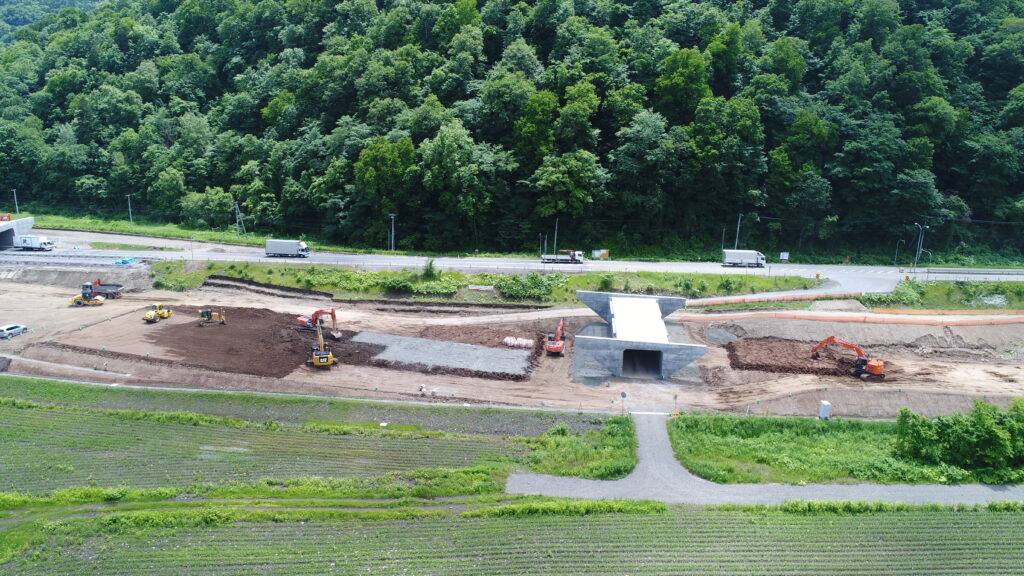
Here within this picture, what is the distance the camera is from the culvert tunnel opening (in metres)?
47.4

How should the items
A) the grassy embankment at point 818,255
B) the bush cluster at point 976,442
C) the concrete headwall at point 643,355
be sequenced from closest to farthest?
the bush cluster at point 976,442
the concrete headwall at point 643,355
the grassy embankment at point 818,255

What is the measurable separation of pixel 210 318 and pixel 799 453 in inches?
1740

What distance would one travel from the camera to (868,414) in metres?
41.4

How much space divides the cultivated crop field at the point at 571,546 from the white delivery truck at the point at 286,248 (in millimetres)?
42899

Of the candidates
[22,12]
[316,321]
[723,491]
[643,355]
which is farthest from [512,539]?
[22,12]

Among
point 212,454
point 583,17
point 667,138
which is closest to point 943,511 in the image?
point 212,454

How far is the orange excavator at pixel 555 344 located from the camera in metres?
50.5

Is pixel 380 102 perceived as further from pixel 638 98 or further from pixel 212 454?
pixel 212 454

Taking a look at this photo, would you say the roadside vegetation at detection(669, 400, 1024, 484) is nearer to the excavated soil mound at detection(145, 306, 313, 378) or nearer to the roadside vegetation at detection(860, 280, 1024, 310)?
the roadside vegetation at detection(860, 280, 1024, 310)

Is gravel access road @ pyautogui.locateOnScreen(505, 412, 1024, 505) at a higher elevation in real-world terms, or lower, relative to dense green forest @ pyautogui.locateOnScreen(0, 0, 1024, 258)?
lower

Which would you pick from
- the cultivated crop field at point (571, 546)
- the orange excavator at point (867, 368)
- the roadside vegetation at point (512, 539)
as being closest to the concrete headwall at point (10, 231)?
the roadside vegetation at point (512, 539)

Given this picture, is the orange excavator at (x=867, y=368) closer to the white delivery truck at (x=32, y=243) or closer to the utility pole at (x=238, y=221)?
the utility pole at (x=238, y=221)

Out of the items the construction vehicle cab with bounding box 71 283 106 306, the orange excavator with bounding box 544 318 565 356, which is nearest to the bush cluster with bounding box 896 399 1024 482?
the orange excavator with bounding box 544 318 565 356

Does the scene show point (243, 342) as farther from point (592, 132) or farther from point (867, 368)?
point (867, 368)
